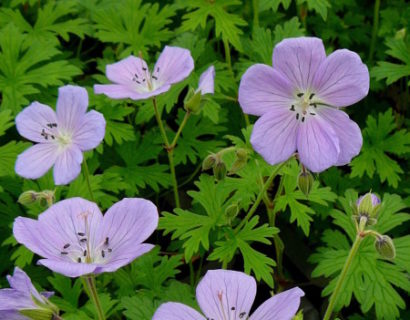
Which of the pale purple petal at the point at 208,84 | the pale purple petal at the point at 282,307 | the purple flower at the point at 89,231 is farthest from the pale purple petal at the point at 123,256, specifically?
the pale purple petal at the point at 208,84

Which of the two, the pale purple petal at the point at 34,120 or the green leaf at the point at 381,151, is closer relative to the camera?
the pale purple petal at the point at 34,120

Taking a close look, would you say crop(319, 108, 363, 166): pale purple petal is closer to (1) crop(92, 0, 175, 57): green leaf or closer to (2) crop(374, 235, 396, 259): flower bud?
(2) crop(374, 235, 396, 259): flower bud

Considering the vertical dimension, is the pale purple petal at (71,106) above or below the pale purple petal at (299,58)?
below

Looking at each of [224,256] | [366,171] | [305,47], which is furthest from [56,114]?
[366,171]

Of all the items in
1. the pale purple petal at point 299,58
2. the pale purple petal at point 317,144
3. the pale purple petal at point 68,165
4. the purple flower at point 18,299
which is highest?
the pale purple petal at point 299,58

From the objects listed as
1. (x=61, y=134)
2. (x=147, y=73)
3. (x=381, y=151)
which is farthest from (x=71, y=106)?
(x=381, y=151)

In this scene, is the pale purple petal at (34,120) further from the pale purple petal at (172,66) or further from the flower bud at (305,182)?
the flower bud at (305,182)

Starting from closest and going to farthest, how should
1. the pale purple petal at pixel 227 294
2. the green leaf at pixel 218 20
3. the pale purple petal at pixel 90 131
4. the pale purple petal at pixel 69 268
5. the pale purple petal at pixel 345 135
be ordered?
the pale purple petal at pixel 69 268
the pale purple petal at pixel 227 294
the pale purple petal at pixel 345 135
the pale purple petal at pixel 90 131
the green leaf at pixel 218 20
